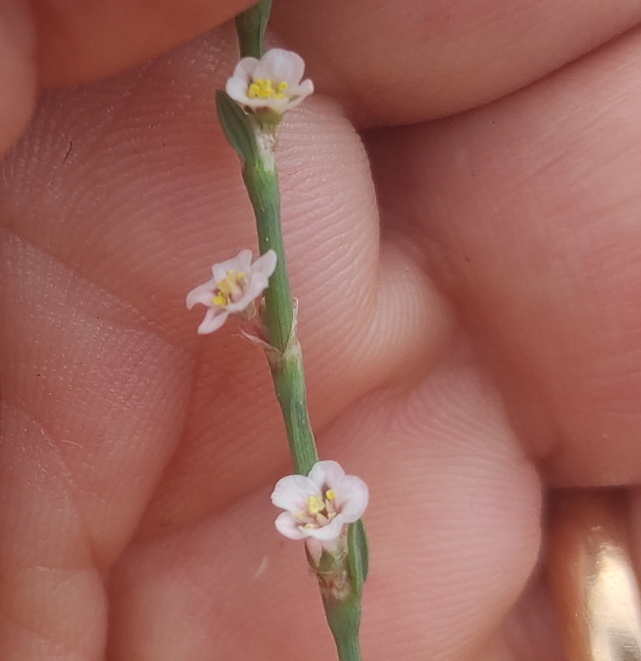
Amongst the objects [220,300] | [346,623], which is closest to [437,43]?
[220,300]

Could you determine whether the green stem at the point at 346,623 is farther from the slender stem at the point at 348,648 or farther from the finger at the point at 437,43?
the finger at the point at 437,43

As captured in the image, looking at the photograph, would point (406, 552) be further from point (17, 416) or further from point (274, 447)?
point (17, 416)

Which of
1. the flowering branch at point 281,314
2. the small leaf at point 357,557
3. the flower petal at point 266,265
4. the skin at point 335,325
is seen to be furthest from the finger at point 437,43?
the small leaf at point 357,557

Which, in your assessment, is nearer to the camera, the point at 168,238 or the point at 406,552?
the point at 168,238

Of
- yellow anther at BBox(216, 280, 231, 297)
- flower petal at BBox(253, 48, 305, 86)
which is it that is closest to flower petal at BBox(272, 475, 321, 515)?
yellow anther at BBox(216, 280, 231, 297)

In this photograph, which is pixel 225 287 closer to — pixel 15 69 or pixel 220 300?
pixel 220 300

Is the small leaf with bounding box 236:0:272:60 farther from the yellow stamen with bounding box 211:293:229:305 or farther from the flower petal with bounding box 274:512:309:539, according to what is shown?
the flower petal with bounding box 274:512:309:539

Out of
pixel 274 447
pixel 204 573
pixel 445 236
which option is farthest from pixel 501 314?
pixel 204 573
